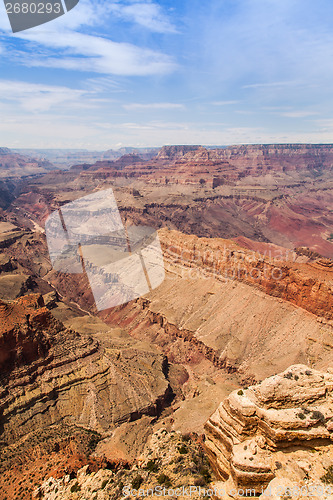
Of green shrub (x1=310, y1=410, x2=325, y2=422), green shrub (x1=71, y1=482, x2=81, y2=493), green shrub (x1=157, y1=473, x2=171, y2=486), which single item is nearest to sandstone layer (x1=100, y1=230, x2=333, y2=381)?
green shrub (x1=157, y1=473, x2=171, y2=486)

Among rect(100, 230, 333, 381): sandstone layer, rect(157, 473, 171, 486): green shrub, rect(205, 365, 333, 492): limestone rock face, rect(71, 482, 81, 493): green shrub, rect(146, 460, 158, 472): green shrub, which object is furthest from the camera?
rect(100, 230, 333, 381): sandstone layer

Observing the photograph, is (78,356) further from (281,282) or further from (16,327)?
(281,282)

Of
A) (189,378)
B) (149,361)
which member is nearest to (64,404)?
(149,361)

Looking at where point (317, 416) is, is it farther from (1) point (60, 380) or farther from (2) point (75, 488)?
(1) point (60, 380)

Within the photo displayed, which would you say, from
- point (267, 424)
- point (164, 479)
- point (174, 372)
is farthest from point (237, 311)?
point (267, 424)

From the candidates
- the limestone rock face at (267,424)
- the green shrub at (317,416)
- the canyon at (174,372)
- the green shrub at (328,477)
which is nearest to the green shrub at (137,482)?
the canyon at (174,372)

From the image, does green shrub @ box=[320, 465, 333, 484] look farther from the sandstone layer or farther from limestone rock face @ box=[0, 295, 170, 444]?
the sandstone layer
